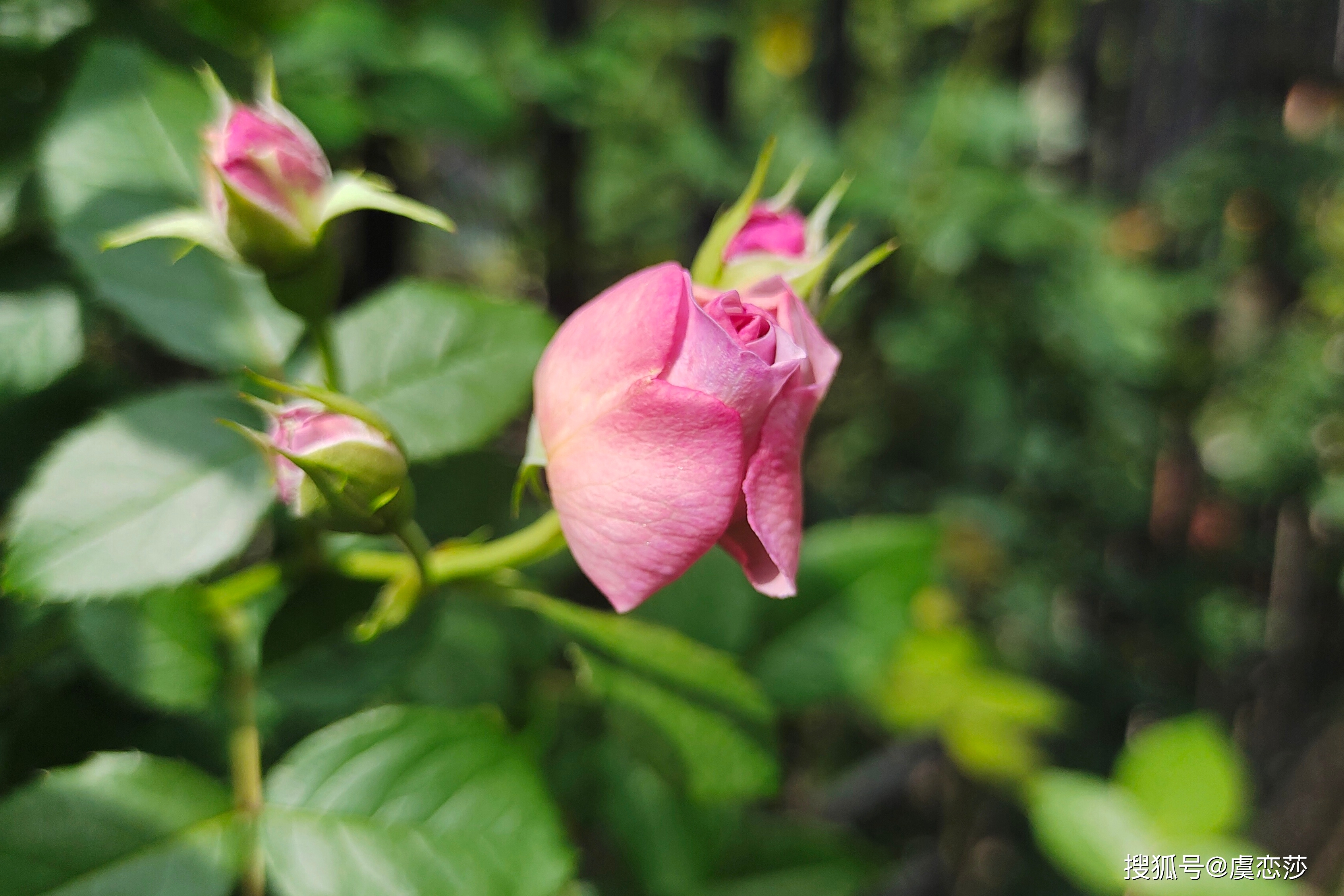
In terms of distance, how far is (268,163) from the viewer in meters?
0.33

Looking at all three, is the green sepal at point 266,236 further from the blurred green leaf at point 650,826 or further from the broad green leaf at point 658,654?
the blurred green leaf at point 650,826

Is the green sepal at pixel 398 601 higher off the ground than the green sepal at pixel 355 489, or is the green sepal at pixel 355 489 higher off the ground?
the green sepal at pixel 355 489

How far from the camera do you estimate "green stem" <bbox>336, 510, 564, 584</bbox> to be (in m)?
0.34

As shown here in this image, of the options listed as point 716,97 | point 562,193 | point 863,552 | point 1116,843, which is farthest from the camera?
point 716,97

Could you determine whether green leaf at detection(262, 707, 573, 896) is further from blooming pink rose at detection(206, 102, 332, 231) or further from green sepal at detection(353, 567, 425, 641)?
blooming pink rose at detection(206, 102, 332, 231)

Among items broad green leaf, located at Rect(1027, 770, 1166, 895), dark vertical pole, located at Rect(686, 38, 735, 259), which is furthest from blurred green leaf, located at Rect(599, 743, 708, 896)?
dark vertical pole, located at Rect(686, 38, 735, 259)

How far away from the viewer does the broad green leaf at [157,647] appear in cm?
39

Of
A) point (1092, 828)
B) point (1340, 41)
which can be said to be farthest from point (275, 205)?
point (1340, 41)

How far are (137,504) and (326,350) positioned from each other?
10 cm

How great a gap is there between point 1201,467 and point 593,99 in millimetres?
1322

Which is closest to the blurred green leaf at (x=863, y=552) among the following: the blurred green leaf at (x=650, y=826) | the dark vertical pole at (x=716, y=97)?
the blurred green leaf at (x=650, y=826)

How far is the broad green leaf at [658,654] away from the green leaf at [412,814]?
0.19 feet

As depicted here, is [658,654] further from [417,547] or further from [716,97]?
[716,97]

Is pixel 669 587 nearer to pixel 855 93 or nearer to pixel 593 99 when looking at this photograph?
pixel 593 99
